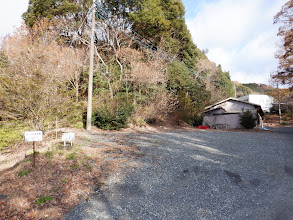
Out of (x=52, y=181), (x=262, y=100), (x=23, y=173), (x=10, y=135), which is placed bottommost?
(x=52, y=181)

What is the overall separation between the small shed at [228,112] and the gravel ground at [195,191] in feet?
39.6

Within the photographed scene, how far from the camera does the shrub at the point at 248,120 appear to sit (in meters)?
14.9

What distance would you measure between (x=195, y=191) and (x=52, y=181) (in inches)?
121

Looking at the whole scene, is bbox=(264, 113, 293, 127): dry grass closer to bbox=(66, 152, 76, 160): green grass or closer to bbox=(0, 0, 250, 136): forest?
bbox=(0, 0, 250, 136): forest

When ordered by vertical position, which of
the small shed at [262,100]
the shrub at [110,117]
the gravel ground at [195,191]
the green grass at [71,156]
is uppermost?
the small shed at [262,100]

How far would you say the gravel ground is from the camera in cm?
272

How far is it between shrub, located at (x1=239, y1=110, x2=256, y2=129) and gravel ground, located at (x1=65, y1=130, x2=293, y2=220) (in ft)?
35.1

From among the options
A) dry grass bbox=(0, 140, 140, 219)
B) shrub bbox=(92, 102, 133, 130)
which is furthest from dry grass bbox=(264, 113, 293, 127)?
dry grass bbox=(0, 140, 140, 219)

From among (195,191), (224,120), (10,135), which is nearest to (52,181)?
(195,191)

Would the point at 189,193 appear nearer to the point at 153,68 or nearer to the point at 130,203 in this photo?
the point at 130,203

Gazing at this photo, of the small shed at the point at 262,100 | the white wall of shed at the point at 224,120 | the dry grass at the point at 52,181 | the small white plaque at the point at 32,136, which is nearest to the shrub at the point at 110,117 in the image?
the dry grass at the point at 52,181

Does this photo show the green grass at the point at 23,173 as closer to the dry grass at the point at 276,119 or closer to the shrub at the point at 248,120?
the shrub at the point at 248,120

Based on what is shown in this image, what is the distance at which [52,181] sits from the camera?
3.51 metres

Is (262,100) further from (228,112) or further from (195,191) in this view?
(195,191)
